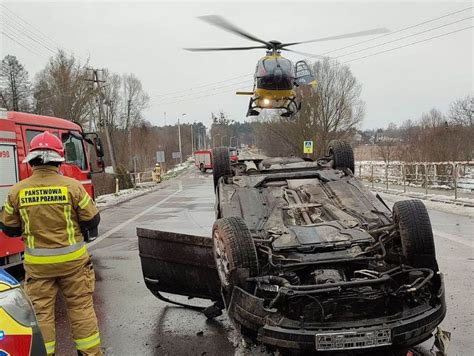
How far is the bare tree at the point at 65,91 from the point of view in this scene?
3153 centimetres

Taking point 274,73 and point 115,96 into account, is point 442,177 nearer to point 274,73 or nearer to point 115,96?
point 274,73

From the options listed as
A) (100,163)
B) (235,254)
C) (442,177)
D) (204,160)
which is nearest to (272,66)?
(100,163)

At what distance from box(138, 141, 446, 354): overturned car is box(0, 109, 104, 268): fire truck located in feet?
7.68

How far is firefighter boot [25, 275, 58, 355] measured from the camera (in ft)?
11.5

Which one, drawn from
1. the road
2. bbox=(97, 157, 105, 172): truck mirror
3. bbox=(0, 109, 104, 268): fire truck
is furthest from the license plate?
bbox=(97, 157, 105, 172): truck mirror

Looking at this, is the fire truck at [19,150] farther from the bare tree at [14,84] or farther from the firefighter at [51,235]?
the bare tree at [14,84]

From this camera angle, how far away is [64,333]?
15.4ft

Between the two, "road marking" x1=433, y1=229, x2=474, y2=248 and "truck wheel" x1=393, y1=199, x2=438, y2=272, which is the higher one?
"truck wheel" x1=393, y1=199, x2=438, y2=272

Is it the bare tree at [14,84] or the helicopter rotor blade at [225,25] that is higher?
the bare tree at [14,84]

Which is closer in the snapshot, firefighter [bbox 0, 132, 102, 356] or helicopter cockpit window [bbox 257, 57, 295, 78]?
firefighter [bbox 0, 132, 102, 356]

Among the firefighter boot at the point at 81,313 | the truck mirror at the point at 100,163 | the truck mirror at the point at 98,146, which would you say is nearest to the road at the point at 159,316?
the firefighter boot at the point at 81,313

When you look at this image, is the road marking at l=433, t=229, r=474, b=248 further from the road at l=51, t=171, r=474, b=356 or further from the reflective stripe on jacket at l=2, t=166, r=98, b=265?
the reflective stripe on jacket at l=2, t=166, r=98, b=265

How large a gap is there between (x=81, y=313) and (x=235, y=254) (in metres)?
1.31

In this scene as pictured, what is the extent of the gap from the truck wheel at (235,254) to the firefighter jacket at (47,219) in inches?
45.6
